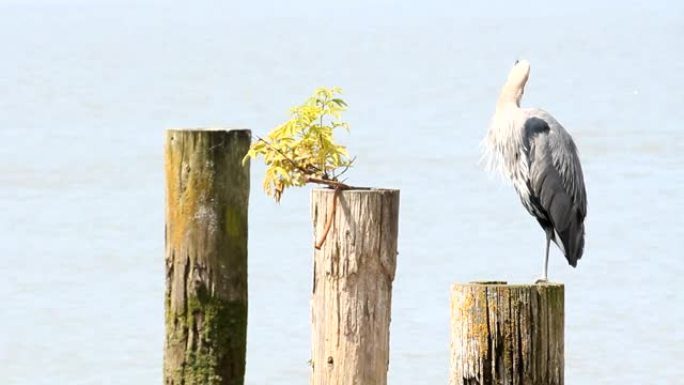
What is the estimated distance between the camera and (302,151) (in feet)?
21.1

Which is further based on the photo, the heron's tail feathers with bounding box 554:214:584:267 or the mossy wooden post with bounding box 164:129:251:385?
the heron's tail feathers with bounding box 554:214:584:267

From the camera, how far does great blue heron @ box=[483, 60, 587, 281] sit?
27.3 feet

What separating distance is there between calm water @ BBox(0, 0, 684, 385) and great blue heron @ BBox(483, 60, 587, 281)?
7.82 ft

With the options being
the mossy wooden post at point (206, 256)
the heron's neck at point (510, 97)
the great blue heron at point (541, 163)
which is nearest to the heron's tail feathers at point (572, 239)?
the great blue heron at point (541, 163)

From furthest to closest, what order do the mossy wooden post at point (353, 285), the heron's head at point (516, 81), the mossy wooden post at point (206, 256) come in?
1. the heron's head at point (516, 81)
2. the mossy wooden post at point (206, 256)
3. the mossy wooden post at point (353, 285)

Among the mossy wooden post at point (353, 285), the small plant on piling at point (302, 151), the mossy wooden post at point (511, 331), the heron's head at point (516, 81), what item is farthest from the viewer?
the heron's head at point (516, 81)

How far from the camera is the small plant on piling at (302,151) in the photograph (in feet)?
20.9

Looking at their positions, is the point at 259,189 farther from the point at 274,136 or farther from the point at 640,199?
the point at 274,136

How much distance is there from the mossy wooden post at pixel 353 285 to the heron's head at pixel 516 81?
7.02 feet

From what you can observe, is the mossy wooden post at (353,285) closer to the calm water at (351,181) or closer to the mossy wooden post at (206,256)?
the mossy wooden post at (206,256)

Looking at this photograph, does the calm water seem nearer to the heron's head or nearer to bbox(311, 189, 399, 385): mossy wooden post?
the heron's head

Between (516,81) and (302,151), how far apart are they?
1993 mm

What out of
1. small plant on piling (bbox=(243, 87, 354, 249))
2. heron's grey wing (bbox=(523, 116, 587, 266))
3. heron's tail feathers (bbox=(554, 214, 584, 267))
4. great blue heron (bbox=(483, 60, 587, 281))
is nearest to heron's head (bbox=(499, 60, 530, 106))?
great blue heron (bbox=(483, 60, 587, 281))

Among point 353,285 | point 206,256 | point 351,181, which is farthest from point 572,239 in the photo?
point 351,181
